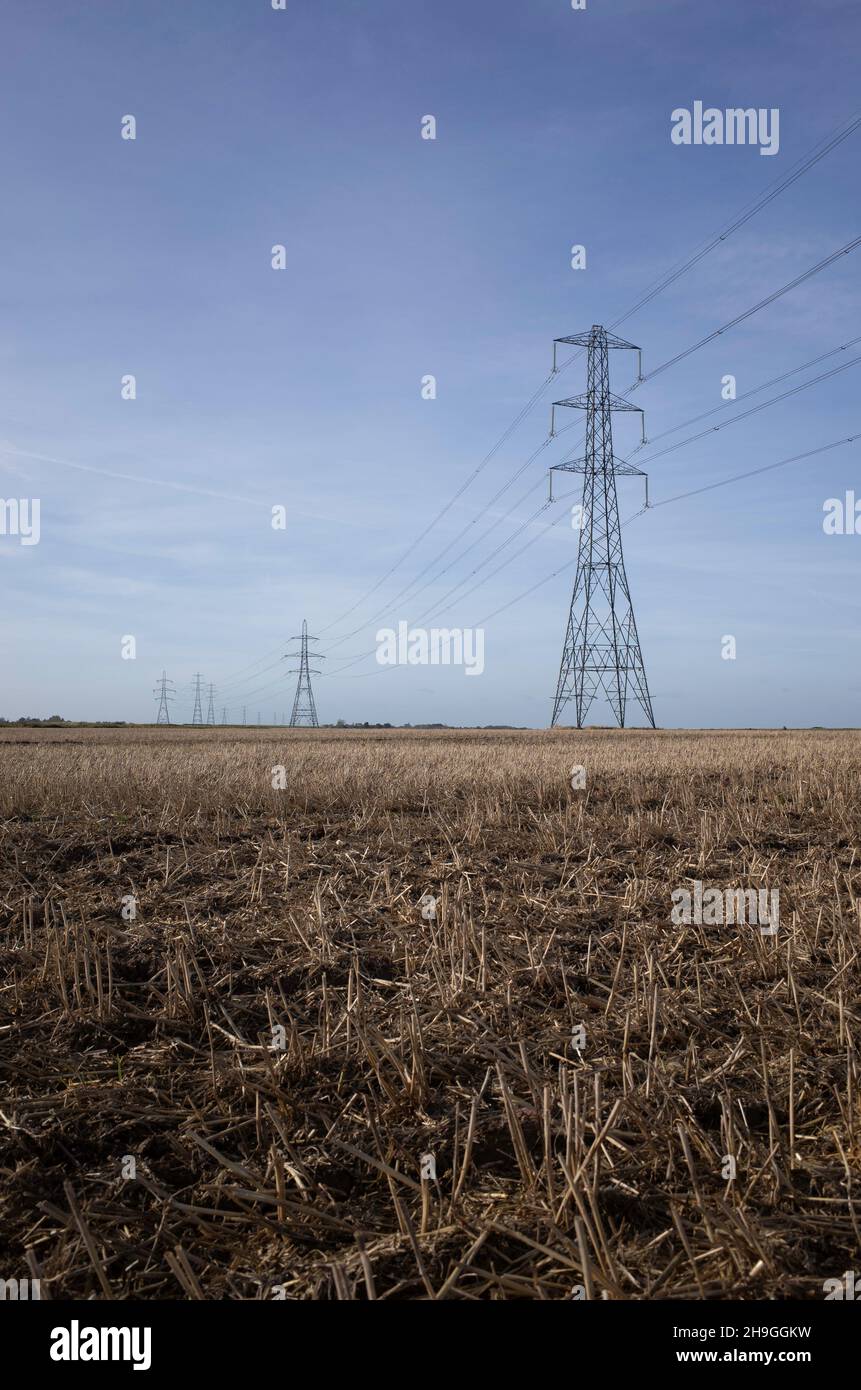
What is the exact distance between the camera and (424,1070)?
4.46 m

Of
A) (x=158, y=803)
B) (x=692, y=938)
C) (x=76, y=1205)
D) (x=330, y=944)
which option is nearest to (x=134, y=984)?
(x=330, y=944)

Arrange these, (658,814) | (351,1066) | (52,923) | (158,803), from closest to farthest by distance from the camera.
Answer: (351,1066) → (52,923) → (658,814) → (158,803)

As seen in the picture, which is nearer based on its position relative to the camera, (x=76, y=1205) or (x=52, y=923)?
(x=76, y=1205)

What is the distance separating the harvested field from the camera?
314 centimetres

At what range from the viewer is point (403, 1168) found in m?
3.73

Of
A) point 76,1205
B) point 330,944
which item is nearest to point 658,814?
point 330,944

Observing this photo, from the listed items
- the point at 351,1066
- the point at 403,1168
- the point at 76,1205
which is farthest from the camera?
the point at 351,1066

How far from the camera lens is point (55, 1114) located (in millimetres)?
4141

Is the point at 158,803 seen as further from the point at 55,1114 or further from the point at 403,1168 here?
the point at 403,1168

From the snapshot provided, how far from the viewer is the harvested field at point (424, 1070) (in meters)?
3.14
